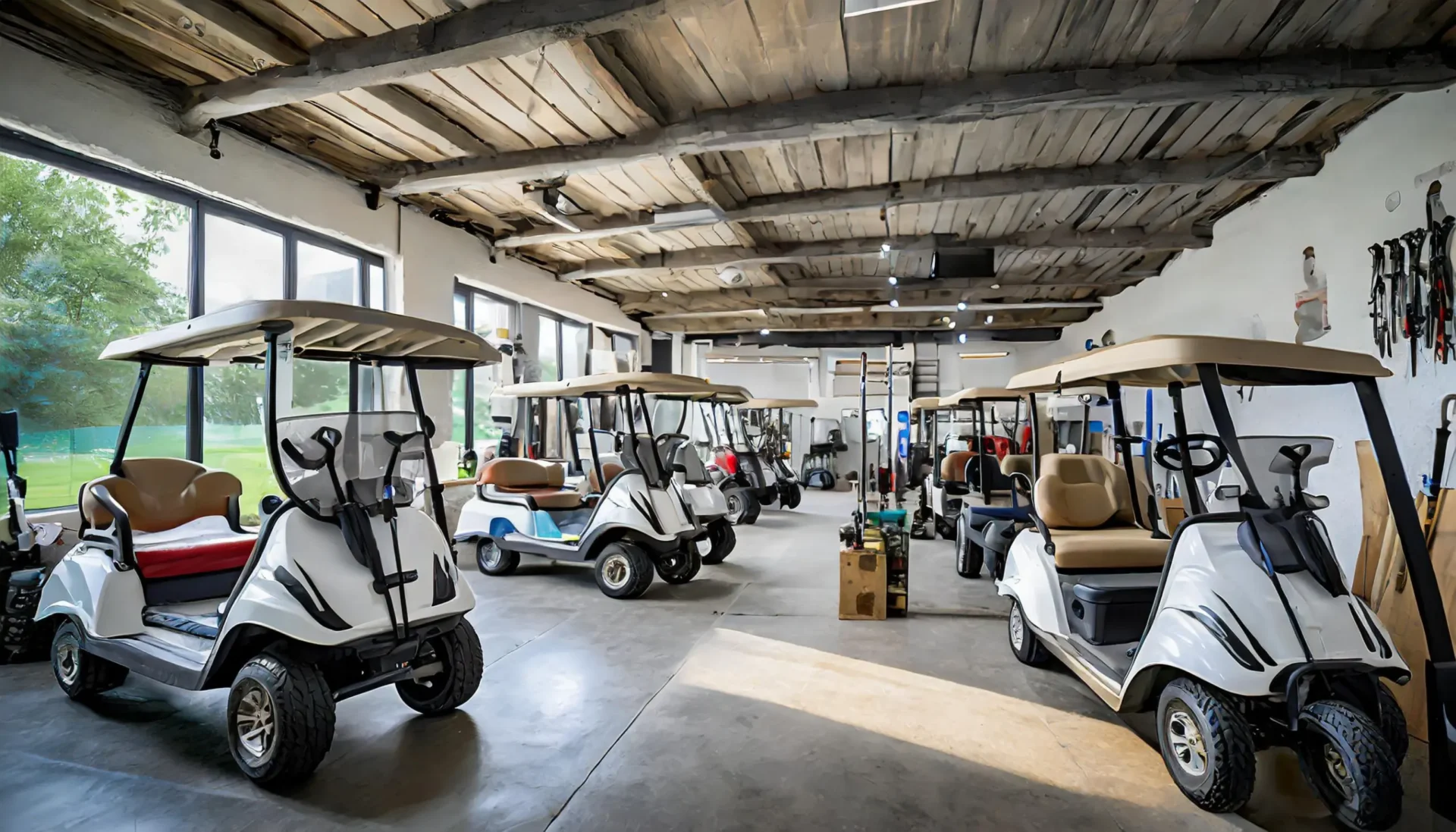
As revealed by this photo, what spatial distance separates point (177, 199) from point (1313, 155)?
26.8 feet

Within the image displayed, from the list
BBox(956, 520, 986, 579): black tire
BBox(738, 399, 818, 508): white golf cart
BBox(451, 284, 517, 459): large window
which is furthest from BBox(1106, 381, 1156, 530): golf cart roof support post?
BBox(451, 284, 517, 459): large window

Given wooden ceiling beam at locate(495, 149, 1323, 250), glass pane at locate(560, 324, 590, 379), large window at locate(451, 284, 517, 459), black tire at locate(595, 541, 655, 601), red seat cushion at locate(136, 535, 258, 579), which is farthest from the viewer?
glass pane at locate(560, 324, 590, 379)

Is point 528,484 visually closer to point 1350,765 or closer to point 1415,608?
point 1350,765

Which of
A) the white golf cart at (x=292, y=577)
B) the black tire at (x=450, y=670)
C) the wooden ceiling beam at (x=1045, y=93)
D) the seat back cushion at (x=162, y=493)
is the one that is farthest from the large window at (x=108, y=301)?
the wooden ceiling beam at (x=1045, y=93)

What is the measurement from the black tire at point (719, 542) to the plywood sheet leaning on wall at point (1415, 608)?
4.74m

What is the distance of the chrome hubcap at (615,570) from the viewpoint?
546cm

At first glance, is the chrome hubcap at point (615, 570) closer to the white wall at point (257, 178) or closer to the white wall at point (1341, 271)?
the white wall at point (257, 178)

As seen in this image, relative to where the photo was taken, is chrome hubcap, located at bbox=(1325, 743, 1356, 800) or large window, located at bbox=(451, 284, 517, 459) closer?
chrome hubcap, located at bbox=(1325, 743, 1356, 800)

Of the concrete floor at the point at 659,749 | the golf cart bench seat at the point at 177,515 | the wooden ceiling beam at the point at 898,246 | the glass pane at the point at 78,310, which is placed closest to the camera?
the concrete floor at the point at 659,749

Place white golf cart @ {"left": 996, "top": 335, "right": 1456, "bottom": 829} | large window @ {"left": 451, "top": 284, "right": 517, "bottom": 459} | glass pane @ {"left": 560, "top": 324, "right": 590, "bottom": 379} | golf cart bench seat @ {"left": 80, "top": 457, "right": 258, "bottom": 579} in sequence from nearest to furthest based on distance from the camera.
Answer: white golf cart @ {"left": 996, "top": 335, "right": 1456, "bottom": 829}, golf cart bench seat @ {"left": 80, "top": 457, "right": 258, "bottom": 579}, large window @ {"left": 451, "top": 284, "right": 517, "bottom": 459}, glass pane @ {"left": 560, "top": 324, "right": 590, "bottom": 379}

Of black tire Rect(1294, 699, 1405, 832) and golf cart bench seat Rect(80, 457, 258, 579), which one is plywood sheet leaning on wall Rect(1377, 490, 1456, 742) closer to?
black tire Rect(1294, 699, 1405, 832)

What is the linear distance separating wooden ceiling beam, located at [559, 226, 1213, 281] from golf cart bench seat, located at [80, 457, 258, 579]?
5433 millimetres

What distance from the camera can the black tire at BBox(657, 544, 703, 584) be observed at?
5.88 m

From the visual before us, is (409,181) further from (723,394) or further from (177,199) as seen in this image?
(723,394)
